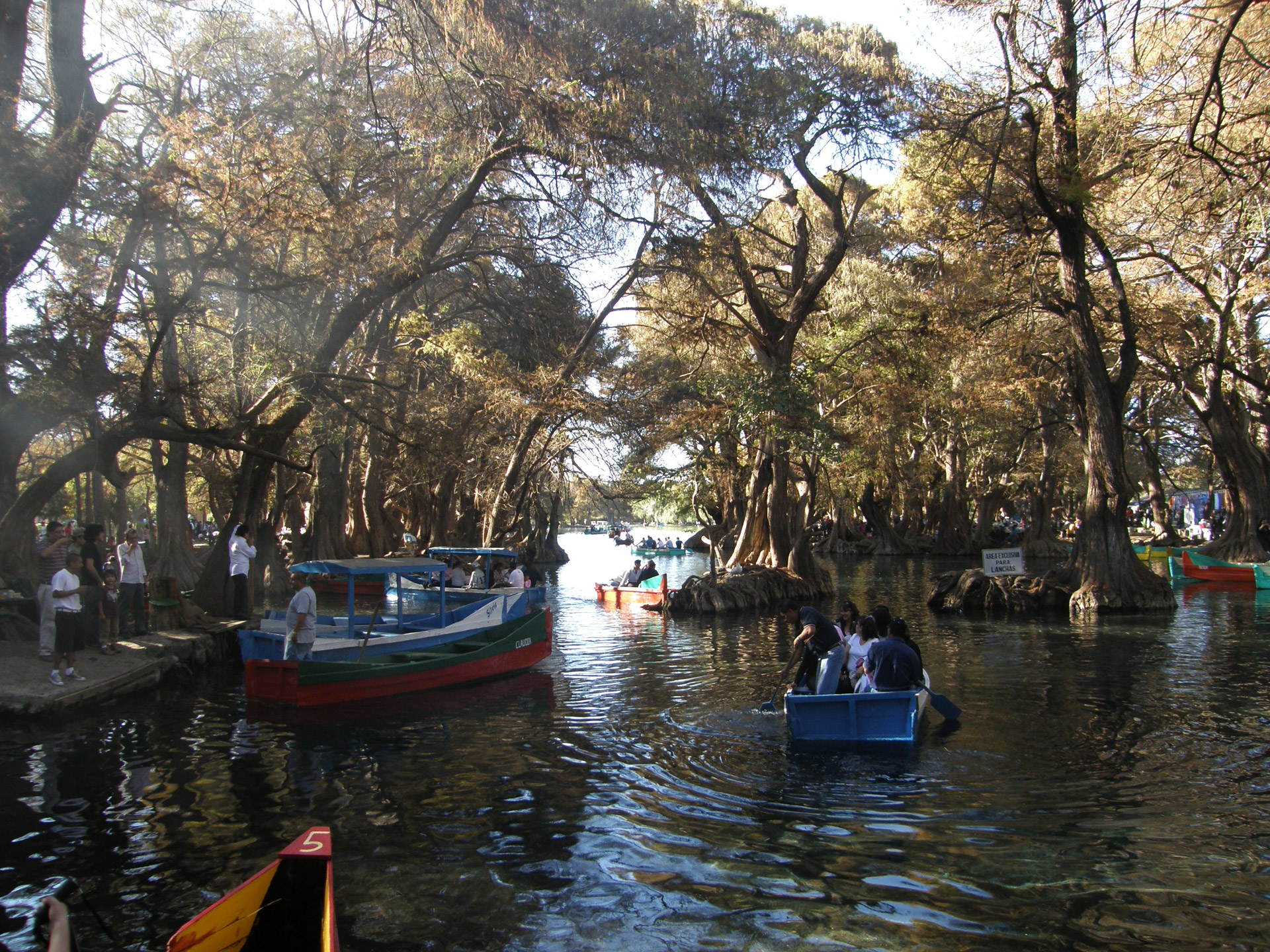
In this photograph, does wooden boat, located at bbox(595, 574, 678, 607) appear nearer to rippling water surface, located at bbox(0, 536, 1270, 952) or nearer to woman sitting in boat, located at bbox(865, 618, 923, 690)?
rippling water surface, located at bbox(0, 536, 1270, 952)

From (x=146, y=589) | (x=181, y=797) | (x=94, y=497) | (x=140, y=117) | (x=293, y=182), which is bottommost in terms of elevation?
(x=181, y=797)

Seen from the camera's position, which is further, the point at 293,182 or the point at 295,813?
the point at 293,182

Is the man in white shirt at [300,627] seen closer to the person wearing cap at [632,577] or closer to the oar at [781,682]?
the oar at [781,682]

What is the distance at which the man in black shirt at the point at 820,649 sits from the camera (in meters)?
10.6

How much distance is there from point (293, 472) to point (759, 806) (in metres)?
34.2

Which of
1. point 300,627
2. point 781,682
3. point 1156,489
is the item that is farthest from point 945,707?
point 1156,489

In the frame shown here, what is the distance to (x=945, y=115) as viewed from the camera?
20578mm

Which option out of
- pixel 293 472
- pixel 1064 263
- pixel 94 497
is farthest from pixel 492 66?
pixel 94 497

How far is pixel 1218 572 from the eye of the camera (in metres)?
30.3

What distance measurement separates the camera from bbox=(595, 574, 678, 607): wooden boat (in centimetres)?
2750

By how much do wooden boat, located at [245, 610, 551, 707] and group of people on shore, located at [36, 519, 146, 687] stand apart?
238 centimetres

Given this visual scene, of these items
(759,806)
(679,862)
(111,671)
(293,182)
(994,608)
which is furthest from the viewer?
A: (994,608)

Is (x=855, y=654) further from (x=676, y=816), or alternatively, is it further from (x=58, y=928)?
(x=58, y=928)

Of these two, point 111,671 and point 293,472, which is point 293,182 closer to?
point 111,671
